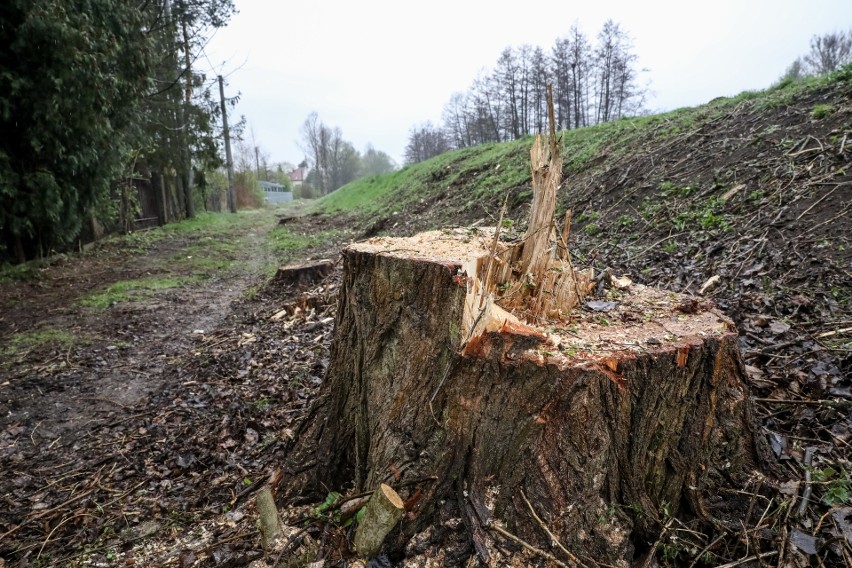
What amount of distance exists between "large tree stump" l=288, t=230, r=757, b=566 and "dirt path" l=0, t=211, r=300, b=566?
5.89 ft

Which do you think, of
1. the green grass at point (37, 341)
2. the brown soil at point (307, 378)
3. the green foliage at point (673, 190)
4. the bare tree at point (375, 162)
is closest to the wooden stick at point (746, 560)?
the brown soil at point (307, 378)

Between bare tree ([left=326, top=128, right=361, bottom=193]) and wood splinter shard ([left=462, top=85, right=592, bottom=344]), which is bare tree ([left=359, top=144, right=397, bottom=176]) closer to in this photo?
bare tree ([left=326, top=128, right=361, bottom=193])

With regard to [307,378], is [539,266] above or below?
above

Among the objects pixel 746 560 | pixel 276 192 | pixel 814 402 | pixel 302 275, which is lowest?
pixel 746 560

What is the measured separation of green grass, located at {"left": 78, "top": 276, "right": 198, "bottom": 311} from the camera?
7.26 meters

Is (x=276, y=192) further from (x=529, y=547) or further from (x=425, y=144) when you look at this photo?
(x=529, y=547)

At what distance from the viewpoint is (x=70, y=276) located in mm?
9102

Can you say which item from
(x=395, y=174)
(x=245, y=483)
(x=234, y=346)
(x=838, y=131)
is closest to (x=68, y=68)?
(x=234, y=346)

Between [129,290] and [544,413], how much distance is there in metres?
8.21

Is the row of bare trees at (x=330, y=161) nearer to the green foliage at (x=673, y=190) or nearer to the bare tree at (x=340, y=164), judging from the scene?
the bare tree at (x=340, y=164)

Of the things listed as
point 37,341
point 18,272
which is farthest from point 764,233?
point 18,272

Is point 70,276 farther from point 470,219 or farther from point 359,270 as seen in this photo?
point 359,270

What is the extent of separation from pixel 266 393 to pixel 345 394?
1.84 m

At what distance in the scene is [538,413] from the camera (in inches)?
72.5
